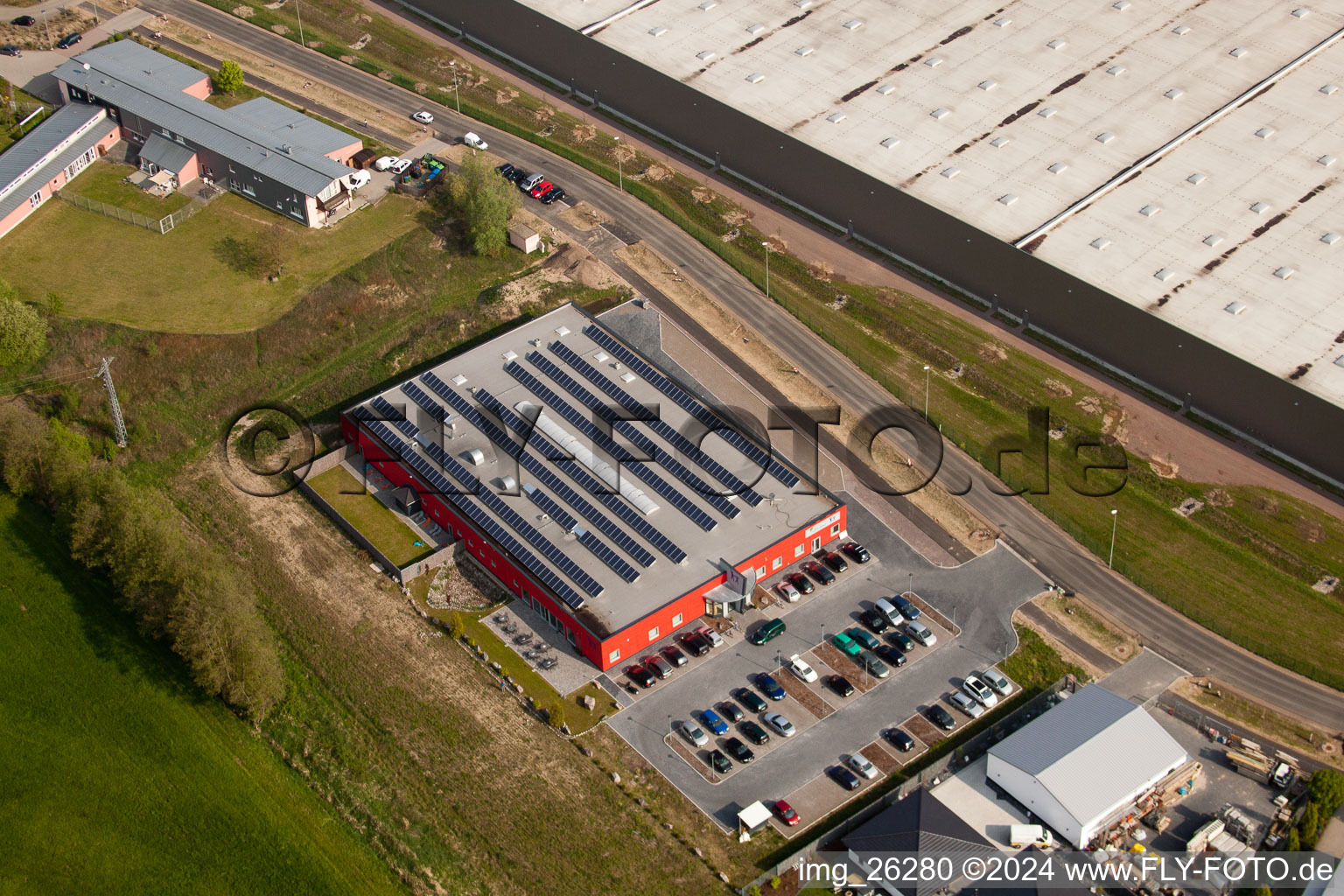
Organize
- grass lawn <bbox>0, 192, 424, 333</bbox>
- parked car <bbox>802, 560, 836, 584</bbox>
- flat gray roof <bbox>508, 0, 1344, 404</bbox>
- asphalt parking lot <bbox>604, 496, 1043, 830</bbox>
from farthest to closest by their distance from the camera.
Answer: grass lawn <bbox>0, 192, 424, 333</bbox> → flat gray roof <bbox>508, 0, 1344, 404</bbox> → parked car <bbox>802, 560, 836, 584</bbox> → asphalt parking lot <bbox>604, 496, 1043, 830</bbox>

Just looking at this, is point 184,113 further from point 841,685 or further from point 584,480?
point 841,685

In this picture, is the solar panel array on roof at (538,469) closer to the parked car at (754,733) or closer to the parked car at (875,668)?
the parked car at (754,733)

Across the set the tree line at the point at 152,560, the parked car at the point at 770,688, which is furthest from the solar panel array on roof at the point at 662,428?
the tree line at the point at 152,560

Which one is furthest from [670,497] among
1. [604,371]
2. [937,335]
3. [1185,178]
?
[1185,178]

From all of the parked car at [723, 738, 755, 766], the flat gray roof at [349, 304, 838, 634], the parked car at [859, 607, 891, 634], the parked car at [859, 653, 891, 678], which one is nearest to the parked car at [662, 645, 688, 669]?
the flat gray roof at [349, 304, 838, 634]

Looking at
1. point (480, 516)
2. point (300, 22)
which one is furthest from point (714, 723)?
point (300, 22)

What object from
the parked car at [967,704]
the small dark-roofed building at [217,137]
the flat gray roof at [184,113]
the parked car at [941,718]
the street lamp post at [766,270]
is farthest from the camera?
the flat gray roof at [184,113]

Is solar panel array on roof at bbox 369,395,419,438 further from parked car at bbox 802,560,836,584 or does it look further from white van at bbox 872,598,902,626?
white van at bbox 872,598,902,626
